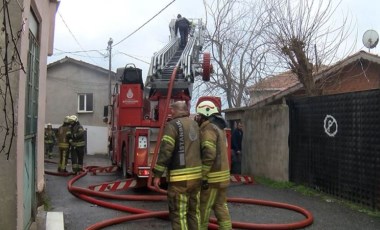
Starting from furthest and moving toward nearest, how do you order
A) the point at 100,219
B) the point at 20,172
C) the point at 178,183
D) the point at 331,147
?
the point at 331,147 → the point at 100,219 → the point at 178,183 → the point at 20,172

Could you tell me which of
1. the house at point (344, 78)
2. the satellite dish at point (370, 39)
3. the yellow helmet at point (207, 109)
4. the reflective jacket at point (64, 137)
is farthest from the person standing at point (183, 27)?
the yellow helmet at point (207, 109)

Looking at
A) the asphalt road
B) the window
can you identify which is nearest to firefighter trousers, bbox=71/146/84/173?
the asphalt road

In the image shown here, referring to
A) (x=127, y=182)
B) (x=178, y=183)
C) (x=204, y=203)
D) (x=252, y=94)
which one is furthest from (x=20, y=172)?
(x=252, y=94)

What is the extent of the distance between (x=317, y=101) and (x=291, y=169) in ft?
6.58

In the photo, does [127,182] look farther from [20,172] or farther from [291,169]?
[20,172]

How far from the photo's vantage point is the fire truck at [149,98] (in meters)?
9.92

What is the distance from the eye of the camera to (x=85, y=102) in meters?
32.3

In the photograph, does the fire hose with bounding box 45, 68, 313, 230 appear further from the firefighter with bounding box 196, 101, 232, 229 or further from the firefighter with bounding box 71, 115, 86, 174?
the firefighter with bounding box 71, 115, 86, 174

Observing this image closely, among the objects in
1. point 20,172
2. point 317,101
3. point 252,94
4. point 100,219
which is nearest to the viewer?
point 20,172

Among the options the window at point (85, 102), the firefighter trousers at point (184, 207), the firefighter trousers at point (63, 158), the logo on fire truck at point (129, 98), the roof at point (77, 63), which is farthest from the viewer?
the window at point (85, 102)

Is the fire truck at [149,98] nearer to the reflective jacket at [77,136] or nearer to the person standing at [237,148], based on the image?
the reflective jacket at [77,136]

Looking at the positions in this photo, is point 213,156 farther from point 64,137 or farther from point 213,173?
point 64,137

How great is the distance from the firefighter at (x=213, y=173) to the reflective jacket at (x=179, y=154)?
0.12 m

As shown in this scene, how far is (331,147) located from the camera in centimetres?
949
